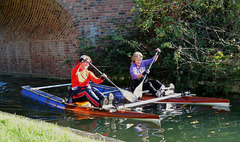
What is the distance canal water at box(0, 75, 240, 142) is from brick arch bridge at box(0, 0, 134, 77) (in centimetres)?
496

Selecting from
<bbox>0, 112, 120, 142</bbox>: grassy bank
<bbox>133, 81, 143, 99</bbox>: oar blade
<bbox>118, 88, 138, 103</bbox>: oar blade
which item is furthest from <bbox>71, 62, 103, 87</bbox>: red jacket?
<bbox>0, 112, 120, 142</bbox>: grassy bank

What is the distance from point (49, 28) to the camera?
46.6 ft

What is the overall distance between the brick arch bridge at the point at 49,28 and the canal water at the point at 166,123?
A: 4.96 meters

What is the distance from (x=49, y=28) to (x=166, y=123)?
9825 millimetres

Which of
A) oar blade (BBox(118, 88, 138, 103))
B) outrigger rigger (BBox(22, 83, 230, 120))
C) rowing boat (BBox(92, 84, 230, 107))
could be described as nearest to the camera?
outrigger rigger (BBox(22, 83, 230, 120))

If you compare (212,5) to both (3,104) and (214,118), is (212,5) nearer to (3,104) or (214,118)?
(214,118)

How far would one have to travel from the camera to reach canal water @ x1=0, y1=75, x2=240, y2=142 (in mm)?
5164

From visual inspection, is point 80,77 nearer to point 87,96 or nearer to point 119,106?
point 87,96

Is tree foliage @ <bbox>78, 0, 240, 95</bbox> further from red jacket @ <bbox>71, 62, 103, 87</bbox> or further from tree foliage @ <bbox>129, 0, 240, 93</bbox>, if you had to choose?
red jacket @ <bbox>71, 62, 103, 87</bbox>

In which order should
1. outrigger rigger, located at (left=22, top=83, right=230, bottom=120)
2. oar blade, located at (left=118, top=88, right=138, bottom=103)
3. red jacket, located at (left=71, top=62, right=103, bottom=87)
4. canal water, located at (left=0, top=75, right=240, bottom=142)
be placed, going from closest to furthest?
canal water, located at (left=0, top=75, right=240, bottom=142), outrigger rigger, located at (left=22, top=83, right=230, bottom=120), red jacket, located at (left=71, top=62, right=103, bottom=87), oar blade, located at (left=118, top=88, right=138, bottom=103)

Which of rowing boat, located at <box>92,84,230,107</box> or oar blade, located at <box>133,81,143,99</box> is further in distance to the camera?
oar blade, located at <box>133,81,143,99</box>

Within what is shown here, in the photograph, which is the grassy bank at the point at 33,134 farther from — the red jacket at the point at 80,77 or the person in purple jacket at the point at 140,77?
the person in purple jacket at the point at 140,77

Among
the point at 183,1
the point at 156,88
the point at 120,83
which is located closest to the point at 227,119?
the point at 156,88

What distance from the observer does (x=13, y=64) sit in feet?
54.2
